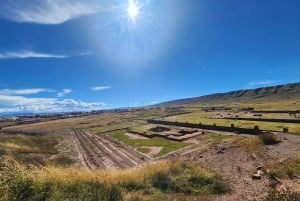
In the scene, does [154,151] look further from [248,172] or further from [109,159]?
[248,172]

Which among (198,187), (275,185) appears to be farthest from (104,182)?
(275,185)

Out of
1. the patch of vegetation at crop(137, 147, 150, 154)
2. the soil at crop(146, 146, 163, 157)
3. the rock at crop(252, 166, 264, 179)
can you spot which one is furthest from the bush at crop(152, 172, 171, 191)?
the patch of vegetation at crop(137, 147, 150, 154)

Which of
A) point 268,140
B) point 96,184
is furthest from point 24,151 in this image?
point 268,140

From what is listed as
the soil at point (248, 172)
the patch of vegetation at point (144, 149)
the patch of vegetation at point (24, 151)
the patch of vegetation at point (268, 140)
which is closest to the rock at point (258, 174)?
the soil at point (248, 172)

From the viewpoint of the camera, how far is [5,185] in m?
7.64

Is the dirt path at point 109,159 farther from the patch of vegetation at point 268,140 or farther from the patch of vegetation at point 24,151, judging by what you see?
the patch of vegetation at point 268,140

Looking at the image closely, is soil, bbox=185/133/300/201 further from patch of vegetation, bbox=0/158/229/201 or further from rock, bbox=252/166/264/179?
patch of vegetation, bbox=0/158/229/201

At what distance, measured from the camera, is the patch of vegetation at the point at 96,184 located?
7.94 metres

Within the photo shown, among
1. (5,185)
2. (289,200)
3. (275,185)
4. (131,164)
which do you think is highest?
(5,185)

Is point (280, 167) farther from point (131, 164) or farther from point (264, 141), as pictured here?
point (131, 164)

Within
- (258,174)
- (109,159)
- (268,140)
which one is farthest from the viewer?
(109,159)

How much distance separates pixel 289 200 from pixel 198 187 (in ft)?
13.5

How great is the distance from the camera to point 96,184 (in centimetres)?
929

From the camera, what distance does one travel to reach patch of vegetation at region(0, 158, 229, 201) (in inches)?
313
